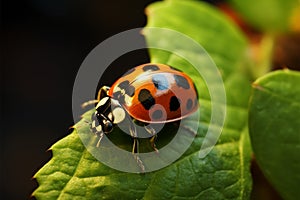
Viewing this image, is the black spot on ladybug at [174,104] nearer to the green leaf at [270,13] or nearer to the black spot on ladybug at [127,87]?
the black spot on ladybug at [127,87]

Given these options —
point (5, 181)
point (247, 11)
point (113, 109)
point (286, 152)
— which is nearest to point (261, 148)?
point (286, 152)

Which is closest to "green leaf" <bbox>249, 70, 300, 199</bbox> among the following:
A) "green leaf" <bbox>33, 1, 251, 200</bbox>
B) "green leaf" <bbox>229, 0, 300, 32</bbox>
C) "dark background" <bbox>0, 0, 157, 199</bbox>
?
"green leaf" <bbox>33, 1, 251, 200</bbox>

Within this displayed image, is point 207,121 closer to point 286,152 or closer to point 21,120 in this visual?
point 286,152

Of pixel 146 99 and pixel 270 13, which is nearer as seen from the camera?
pixel 146 99

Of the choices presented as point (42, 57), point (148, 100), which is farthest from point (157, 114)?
point (42, 57)

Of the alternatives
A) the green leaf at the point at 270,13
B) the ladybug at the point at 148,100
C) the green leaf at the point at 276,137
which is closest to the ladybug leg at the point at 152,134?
the ladybug at the point at 148,100

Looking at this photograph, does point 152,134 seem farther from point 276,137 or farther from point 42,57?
point 42,57
